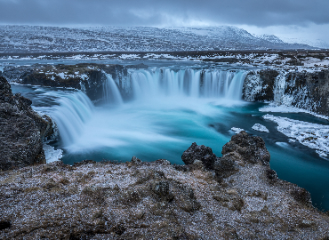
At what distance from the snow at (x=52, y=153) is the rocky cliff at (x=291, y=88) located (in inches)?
750

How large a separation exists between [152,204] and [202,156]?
11.5 ft

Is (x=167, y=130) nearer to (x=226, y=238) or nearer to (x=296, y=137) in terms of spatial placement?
(x=296, y=137)

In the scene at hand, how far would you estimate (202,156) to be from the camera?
847cm

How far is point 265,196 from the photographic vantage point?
21.3ft

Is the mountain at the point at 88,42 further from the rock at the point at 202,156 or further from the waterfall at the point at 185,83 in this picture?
the rock at the point at 202,156

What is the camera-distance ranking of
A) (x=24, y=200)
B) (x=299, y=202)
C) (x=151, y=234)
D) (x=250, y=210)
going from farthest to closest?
(x=299, y=202) < (x=250, y=210) < (x=24, y=200) < (x=151, y=234)

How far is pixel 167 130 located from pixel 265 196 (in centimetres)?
1026

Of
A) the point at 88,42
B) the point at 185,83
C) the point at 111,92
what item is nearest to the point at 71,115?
the point at 111,92

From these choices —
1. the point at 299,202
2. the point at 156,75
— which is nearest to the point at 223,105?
the point at 156,75

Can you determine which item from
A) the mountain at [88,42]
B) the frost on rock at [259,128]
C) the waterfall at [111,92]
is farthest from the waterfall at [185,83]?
the mountain at [88,42]

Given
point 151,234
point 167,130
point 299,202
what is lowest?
point 167,130

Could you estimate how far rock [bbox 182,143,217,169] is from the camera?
27.2 ft

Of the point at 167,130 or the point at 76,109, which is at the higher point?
the point at 76,109

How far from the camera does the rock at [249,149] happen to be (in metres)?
8.73
